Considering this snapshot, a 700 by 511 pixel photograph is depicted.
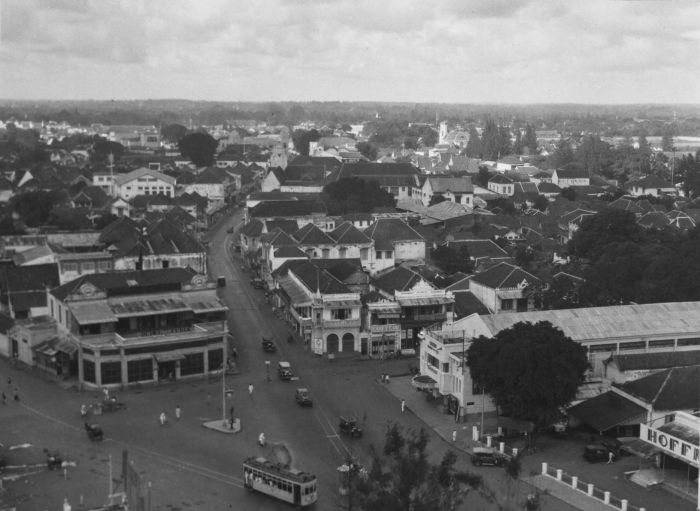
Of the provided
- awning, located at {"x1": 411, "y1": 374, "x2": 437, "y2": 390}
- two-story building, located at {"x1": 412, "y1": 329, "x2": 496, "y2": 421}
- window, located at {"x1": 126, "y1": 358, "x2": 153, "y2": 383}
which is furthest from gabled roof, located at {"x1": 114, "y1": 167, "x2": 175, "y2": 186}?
awning, located at {"x1": 411, "y1": 374, "x2": 437, "y2": 390}

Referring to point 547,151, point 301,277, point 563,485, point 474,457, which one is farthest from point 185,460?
point 547,151

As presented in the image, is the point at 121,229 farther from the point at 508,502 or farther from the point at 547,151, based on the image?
the point at 547,151

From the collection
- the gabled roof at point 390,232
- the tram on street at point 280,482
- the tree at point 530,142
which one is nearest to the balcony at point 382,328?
the tram on street at point 280,482

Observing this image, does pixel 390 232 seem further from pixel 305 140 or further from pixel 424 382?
pixel 305 140

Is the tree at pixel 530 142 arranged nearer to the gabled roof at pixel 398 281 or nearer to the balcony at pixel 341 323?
the gabled roof at pixel 398 281

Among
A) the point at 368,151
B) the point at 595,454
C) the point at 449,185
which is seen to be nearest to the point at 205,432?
the point at 595,454

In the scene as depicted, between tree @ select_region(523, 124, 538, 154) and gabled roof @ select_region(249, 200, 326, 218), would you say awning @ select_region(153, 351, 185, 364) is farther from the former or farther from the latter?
tree @ select_region(523, 124, 538, 154)
